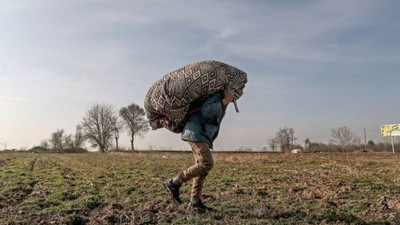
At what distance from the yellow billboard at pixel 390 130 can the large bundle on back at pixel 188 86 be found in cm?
5544

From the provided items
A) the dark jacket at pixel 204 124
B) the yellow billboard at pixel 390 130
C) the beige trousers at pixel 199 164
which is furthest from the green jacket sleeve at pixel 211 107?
the yellow billboard at pixel 390 130

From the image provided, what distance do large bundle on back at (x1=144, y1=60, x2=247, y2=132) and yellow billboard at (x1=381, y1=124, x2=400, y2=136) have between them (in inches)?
2183

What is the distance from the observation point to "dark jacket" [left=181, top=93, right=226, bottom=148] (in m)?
5.19

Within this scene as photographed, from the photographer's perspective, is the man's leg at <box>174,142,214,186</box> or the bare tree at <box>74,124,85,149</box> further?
the bare tree at <box>74,124,85,149</box>

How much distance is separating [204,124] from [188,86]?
2.00 ft

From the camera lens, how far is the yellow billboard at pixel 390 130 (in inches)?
2104

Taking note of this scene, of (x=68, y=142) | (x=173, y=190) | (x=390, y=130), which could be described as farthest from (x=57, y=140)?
(x=173, y=190)

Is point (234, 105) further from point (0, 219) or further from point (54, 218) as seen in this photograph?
point (0, 219)

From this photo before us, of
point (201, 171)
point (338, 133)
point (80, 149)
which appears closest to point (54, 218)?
point (201, 171)

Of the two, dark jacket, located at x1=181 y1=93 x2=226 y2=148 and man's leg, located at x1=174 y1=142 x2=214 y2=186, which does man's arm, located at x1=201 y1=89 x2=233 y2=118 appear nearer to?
dark jacket, located at x1=181 y1=93 x2=226 y2=148

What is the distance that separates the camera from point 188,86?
16.8 ft

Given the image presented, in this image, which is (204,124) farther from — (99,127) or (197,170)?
(99,127)

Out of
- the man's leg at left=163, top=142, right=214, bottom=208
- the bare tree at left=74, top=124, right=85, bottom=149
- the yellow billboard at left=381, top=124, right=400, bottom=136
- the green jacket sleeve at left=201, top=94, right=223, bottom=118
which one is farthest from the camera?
the bare tree at left=74, top=124, right=85, bottom=149

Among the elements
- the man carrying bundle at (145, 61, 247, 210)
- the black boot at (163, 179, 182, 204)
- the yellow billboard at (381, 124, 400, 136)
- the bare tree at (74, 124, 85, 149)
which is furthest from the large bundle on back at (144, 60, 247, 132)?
the bare tree at (74, 124, 85, 149)
